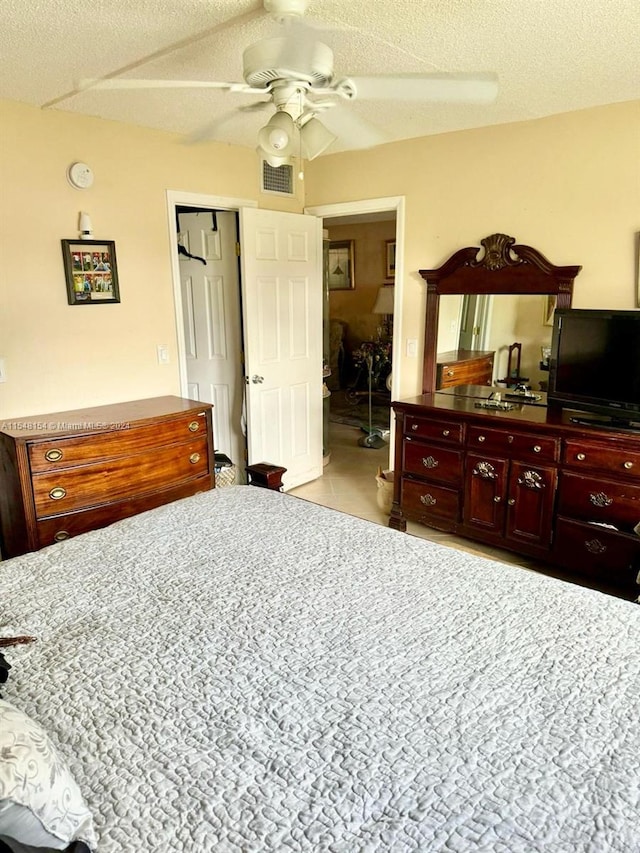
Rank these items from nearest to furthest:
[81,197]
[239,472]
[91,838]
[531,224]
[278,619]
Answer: [91,838], [278,619], [81,197], [531,224], [239,472]

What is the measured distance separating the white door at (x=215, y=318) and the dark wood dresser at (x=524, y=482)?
55.1 inches

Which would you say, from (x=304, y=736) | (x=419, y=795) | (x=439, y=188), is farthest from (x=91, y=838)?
(x=439, y=188)

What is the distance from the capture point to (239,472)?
4.47 metres

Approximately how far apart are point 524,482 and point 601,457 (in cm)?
43

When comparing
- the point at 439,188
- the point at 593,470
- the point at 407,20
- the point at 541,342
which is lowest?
the point at 593,470

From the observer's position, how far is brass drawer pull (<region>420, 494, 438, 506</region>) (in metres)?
3.54

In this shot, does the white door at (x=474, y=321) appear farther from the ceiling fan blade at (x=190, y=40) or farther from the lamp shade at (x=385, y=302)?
the lamp shade at (x=385, y=302)

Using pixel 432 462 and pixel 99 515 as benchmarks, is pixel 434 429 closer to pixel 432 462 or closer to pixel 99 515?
pixel 432 462

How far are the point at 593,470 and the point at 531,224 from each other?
152 cm

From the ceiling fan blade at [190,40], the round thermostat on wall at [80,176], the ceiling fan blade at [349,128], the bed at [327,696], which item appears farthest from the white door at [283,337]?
the bed at [327,696]

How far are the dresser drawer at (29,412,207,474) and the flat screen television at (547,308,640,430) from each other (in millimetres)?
2087

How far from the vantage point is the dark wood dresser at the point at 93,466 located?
107 inches

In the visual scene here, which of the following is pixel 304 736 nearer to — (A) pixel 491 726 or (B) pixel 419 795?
(B) pixel 419 795

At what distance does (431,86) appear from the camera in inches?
69.1
